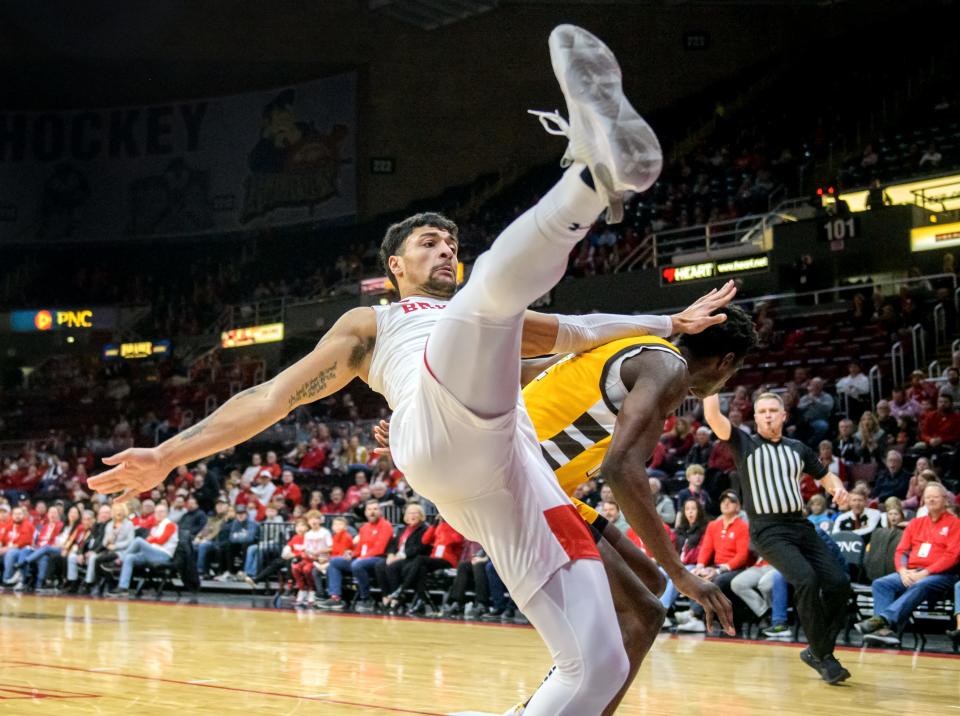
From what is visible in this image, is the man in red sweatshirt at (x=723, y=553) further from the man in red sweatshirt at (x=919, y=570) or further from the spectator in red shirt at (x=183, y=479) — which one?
the spectator in red shirt at (x=183, y=479)

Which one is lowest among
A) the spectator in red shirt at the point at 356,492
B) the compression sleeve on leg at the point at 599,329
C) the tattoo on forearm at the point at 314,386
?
the spectator in red shirt at the point at 356,492

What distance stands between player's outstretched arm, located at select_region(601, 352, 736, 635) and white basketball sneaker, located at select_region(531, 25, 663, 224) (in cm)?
113

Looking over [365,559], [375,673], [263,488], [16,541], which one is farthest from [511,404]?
[16,541]

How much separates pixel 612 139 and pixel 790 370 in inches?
660

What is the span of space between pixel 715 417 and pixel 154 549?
12.0m

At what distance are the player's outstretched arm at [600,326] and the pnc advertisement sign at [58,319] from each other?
111 ft

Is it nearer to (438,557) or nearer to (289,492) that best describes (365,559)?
(438,557)

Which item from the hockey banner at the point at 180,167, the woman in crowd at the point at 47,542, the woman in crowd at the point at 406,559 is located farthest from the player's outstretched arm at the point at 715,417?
the hockey banner at the point at 180,167

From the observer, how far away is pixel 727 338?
4719 millimetres

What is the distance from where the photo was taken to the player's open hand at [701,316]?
426 cm

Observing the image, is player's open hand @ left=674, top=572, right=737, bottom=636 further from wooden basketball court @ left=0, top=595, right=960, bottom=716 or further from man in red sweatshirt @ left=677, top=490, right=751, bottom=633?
man in red sweatshirt @ left=677, top=490, right=751, bottom=633

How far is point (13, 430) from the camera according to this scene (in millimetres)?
33531

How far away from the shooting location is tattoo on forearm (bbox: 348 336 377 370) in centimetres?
410

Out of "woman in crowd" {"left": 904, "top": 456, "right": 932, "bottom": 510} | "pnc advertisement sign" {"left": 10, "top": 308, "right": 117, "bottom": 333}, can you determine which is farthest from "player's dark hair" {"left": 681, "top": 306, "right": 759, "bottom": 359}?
"pnc advertisement sign" {"left": 10, "top": 308, "right": 117, "bottom": 333}
